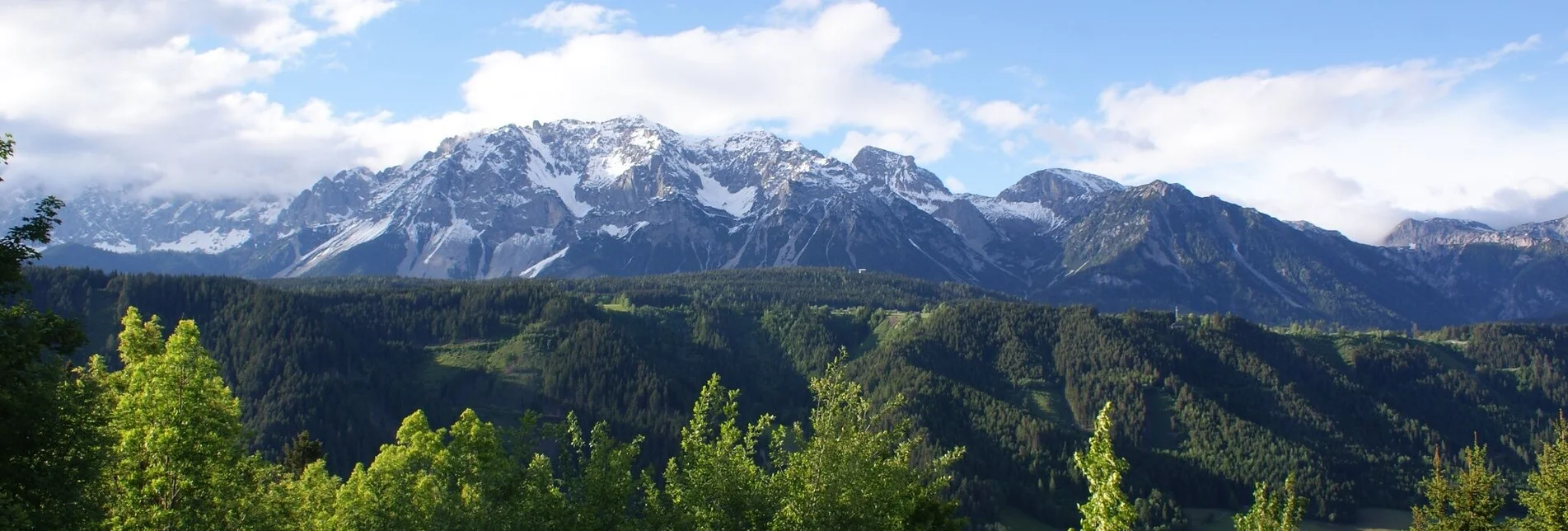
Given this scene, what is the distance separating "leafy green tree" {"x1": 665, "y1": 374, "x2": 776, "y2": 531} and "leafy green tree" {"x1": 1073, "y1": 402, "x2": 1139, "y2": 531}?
14672mm

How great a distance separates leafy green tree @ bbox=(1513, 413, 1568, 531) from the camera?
1976 inches

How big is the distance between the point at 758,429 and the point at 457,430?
59.7 ft

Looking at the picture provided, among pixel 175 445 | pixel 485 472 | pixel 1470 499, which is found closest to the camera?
pixel 175 445

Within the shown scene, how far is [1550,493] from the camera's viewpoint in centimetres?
5131

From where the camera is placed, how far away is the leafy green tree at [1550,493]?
50188 mm

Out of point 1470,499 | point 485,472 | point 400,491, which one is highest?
point 485,472

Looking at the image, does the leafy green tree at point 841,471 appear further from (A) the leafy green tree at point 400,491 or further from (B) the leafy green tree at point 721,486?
(A) the leafy green tree at point 400,491

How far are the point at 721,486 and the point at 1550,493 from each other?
4535 cm

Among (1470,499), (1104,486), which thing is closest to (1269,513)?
(1104,486)

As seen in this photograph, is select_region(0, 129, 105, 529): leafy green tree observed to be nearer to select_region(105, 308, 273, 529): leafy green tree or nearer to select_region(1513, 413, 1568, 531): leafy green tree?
select_region(105, 308, 273, 529): leafy green tree

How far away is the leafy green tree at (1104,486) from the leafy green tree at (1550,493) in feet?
131

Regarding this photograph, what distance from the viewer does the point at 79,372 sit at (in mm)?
37188

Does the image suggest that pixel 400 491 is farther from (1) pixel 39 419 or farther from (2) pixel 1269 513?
(2) pixel 1269 513

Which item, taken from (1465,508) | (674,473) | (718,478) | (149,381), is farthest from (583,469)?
(1465,508)
